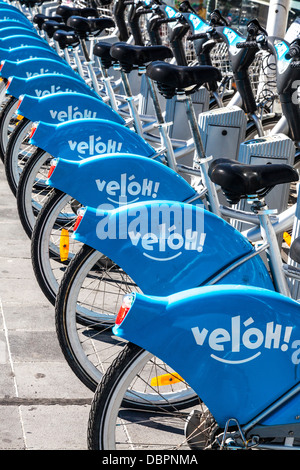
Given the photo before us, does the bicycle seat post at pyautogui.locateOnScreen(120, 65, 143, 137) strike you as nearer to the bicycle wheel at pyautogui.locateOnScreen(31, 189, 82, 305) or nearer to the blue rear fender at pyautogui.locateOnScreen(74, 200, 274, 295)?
the bicycle wheel at pyautogui.locateOnScreen(31, 189, 82, 305)

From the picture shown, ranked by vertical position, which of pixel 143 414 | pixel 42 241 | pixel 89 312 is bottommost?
pixel 143 414

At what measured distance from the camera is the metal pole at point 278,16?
712 cm

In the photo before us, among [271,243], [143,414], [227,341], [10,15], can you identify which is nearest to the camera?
[227,341]

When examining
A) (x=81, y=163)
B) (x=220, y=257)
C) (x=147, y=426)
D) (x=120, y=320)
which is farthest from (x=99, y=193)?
(x=120, y=320)

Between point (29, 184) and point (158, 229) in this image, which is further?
point (29, 184)

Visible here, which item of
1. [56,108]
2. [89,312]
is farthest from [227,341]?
[56,108]

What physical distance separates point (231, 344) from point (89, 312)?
159cm

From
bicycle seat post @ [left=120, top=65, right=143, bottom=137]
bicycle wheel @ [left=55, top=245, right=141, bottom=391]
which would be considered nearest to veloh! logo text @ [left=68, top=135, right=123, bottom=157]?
bicycle wheel @ [left=55, top=245, right=141, bottom=391]

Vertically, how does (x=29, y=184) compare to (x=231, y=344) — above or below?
below

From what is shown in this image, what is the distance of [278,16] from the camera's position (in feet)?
23.4

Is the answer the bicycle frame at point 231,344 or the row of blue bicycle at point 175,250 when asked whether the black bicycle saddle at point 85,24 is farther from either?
the bicycle frame at point 231,344

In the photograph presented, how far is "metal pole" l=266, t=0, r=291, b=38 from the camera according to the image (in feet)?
23.4

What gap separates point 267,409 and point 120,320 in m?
0.56

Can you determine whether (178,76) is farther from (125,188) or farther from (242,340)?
(242,340)
